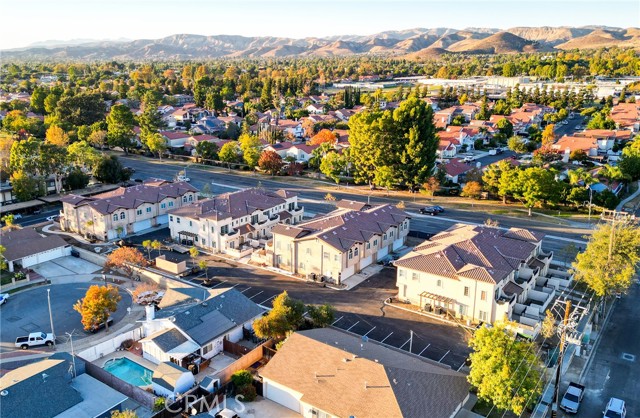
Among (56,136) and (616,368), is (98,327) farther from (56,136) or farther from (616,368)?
(56,136)

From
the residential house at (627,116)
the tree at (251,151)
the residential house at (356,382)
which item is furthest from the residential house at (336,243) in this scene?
the residential house at (627,116)

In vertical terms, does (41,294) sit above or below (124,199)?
below

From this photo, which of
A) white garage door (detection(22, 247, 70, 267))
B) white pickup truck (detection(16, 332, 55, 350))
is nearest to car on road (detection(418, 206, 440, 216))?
white garage door (detection(22, 247, 70, 267))

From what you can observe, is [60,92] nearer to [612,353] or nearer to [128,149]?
[128,149]

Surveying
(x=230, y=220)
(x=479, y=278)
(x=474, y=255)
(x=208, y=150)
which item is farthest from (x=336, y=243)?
(x=208, y=150)

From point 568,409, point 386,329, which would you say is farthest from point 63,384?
point 568,409

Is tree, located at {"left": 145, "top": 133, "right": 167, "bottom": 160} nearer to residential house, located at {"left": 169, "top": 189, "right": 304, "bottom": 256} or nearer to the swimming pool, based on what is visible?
residential house, located at {"left": 169, "top": 189, "right": 304, "bottom": 256}

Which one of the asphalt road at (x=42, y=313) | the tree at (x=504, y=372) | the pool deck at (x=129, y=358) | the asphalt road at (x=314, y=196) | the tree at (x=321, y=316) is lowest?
the pool deck at (x=129, y=358)

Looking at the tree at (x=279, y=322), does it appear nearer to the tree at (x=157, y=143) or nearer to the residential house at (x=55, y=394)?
the residential house at (x=55, y=394)
